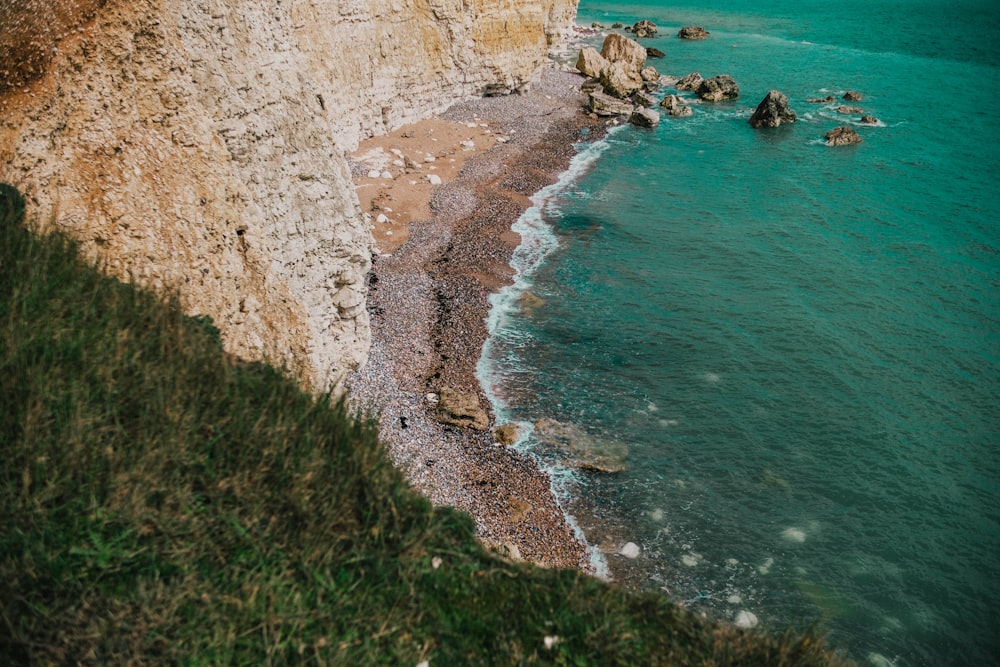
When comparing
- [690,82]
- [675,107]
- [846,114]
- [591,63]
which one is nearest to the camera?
[846,114]

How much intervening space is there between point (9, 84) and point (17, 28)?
4.50 ft

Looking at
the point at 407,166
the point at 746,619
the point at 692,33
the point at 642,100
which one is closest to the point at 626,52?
the point at 642,100

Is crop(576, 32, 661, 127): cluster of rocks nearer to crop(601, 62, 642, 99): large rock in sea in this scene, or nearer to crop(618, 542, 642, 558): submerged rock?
crop(601, 62, 642, 99): large rock in sea

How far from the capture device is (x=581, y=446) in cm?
2214

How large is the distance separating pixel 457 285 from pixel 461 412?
9548 mm

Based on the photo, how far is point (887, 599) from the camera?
17.6 metres

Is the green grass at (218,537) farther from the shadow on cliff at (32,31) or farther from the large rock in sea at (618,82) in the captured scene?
the large rock in sea at (618,82)

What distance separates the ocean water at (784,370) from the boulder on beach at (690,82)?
17387 millimetres

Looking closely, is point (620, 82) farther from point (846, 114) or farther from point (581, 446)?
point (581, 446)

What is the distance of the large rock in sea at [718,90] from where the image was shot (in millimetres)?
65000

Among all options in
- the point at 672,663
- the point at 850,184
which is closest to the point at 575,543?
the point at 672,663

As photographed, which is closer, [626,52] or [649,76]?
[626,52]

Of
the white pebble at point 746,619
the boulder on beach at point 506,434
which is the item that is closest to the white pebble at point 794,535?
the white pebble at point 746,619

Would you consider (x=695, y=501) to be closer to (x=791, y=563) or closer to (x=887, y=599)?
(x=791, y=563)
